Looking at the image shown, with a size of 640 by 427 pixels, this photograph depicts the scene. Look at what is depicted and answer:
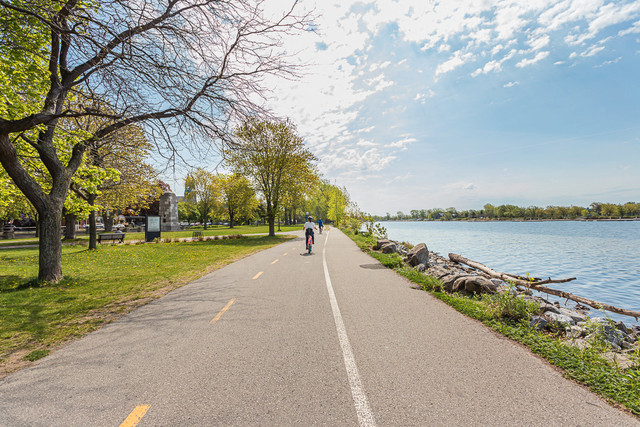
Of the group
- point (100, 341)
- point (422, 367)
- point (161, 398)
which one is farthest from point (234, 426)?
point (100, 341)

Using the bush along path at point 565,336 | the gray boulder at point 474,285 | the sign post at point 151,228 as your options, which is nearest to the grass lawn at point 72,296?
the bush along path at point 565,336

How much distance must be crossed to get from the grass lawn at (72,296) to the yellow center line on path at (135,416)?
107 inches

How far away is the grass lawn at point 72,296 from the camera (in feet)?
17.2

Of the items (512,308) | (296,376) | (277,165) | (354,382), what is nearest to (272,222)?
(277,165)

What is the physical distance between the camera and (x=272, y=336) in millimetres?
4906

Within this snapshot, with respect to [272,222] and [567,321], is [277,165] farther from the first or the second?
[567,321]

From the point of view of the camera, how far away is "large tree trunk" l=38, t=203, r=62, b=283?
9102mm

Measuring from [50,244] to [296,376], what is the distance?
1013 centimetres

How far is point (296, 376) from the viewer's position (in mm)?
3604

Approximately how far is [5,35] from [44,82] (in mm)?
1754

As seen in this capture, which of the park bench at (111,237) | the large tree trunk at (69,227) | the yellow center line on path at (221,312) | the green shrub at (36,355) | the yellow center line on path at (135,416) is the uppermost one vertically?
the large tree trunk at (69,227)

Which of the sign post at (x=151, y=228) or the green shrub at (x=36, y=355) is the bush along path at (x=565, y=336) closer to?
the green shrub at (x=36, y=355)

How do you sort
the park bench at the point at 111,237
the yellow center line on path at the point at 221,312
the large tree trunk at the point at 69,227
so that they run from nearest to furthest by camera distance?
the yellow center line on path at the point at 221,312 → the park bench at the point at 111,237 → the large tree trunk at the point at 69,227

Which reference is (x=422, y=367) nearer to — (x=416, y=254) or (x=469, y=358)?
(x=469, y=358)
